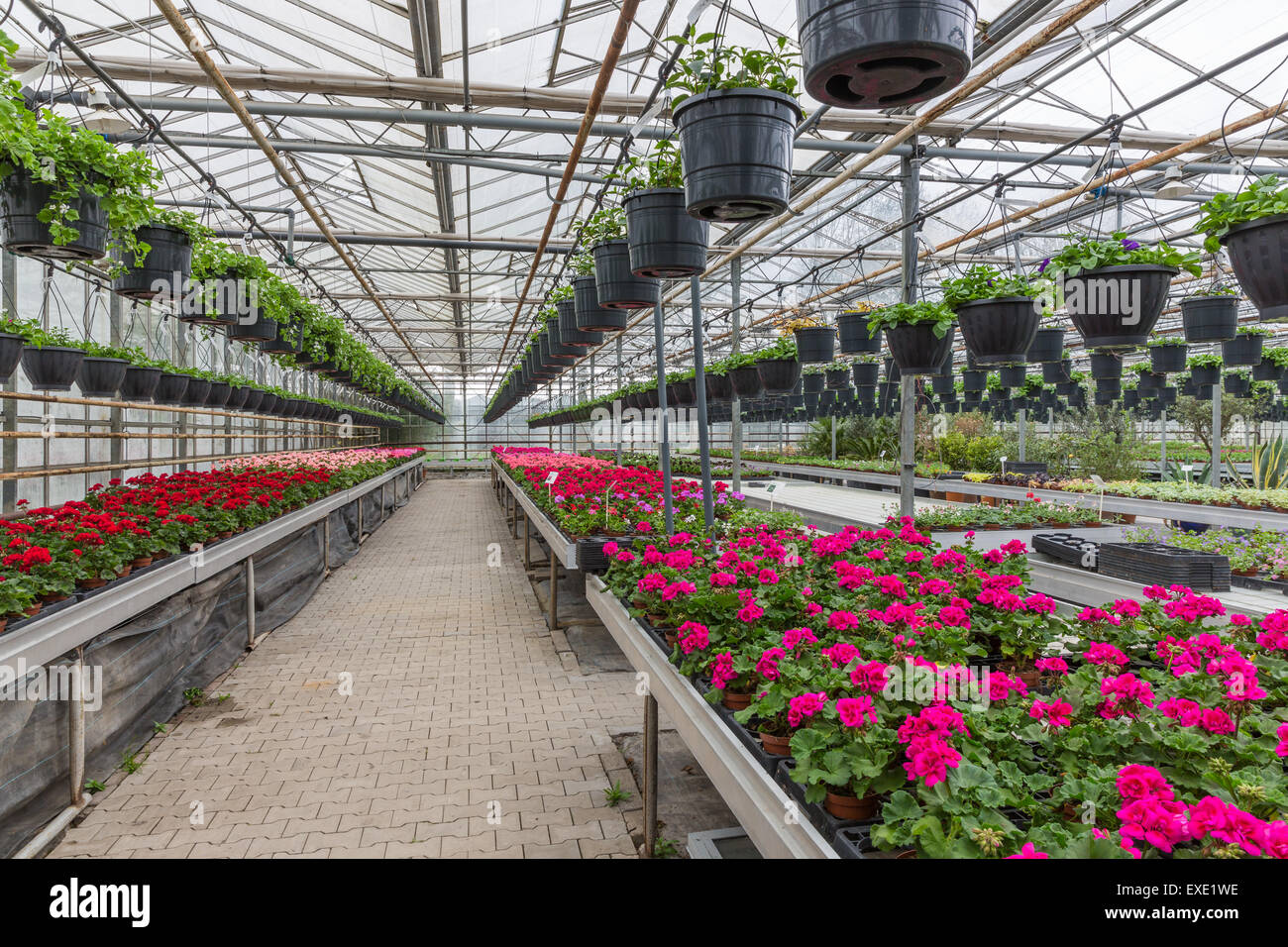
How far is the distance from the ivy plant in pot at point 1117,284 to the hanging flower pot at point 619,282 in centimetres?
173

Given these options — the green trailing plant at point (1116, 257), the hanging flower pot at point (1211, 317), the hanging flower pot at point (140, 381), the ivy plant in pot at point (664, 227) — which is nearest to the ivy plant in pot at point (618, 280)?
the ivy plant in pot at point (664, 227)

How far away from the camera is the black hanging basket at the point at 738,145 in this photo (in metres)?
2.12

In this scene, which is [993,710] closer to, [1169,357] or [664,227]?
[664,227]

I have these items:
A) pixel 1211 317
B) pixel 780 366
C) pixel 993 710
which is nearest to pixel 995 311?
pixel 1211 317

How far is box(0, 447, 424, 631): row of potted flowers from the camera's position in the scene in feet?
9.54

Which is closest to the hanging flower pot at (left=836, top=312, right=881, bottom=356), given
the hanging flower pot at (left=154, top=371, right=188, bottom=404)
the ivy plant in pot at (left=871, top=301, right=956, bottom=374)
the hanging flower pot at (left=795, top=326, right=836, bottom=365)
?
the hanging flower pot at (left=795, top=326, right=836, bottom=365)

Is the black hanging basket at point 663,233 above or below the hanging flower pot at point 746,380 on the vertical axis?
above

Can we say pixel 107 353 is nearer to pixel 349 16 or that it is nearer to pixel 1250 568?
pixel 349 16

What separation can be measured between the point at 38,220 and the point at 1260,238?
3.85 m

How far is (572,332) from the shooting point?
16.8 feet

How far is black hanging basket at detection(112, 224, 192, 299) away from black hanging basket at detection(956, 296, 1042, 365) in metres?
3.65

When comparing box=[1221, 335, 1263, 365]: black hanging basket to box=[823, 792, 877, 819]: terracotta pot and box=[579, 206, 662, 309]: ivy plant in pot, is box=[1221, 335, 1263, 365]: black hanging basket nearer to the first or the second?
box=[579, 206, 662, 309]: ivy plant in pot

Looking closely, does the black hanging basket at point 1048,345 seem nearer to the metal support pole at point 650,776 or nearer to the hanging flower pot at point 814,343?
the hanging flower pot at point 814,343
